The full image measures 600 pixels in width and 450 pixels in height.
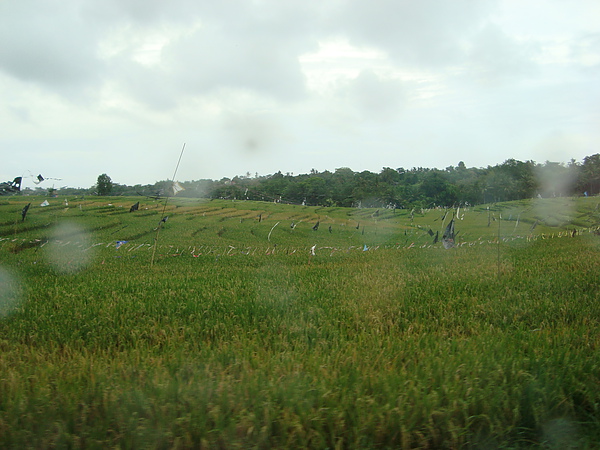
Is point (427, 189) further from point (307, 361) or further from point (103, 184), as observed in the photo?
point (307, 361)

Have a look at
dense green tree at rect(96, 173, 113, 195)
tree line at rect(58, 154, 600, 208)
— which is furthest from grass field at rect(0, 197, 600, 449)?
dense green tree at rect(96, 173, 113, 195)

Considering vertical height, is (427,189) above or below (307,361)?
above

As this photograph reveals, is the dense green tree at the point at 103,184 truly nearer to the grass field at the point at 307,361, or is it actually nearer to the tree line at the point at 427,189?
the tree line at the point at 427,189

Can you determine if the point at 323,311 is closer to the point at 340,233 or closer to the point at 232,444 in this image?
the point at 232,444

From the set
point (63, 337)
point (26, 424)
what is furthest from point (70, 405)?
point (63, 337)

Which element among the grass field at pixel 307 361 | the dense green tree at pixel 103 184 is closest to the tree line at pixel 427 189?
the dense green tree at pixel 103 184

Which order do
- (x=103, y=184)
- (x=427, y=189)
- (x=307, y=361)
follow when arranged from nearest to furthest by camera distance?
(x=307, y=361)
(x=103, y=184)
(x=427, y=189)

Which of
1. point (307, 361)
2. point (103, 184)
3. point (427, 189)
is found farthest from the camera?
point (427, 189)

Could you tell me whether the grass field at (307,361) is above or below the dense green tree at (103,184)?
below

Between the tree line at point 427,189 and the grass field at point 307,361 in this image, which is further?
the tree line at point 427,189

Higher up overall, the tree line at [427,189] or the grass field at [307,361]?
the tree line at [427,189]

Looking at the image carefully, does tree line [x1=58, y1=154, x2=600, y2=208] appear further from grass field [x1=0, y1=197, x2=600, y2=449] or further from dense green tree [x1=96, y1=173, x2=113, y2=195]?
grass field [x1=0, y1=197, x2=600, y2=449]

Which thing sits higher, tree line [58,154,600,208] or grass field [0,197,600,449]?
tree line [58,154,600,208]

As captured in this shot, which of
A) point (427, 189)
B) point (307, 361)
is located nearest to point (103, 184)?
point (427, 189)
